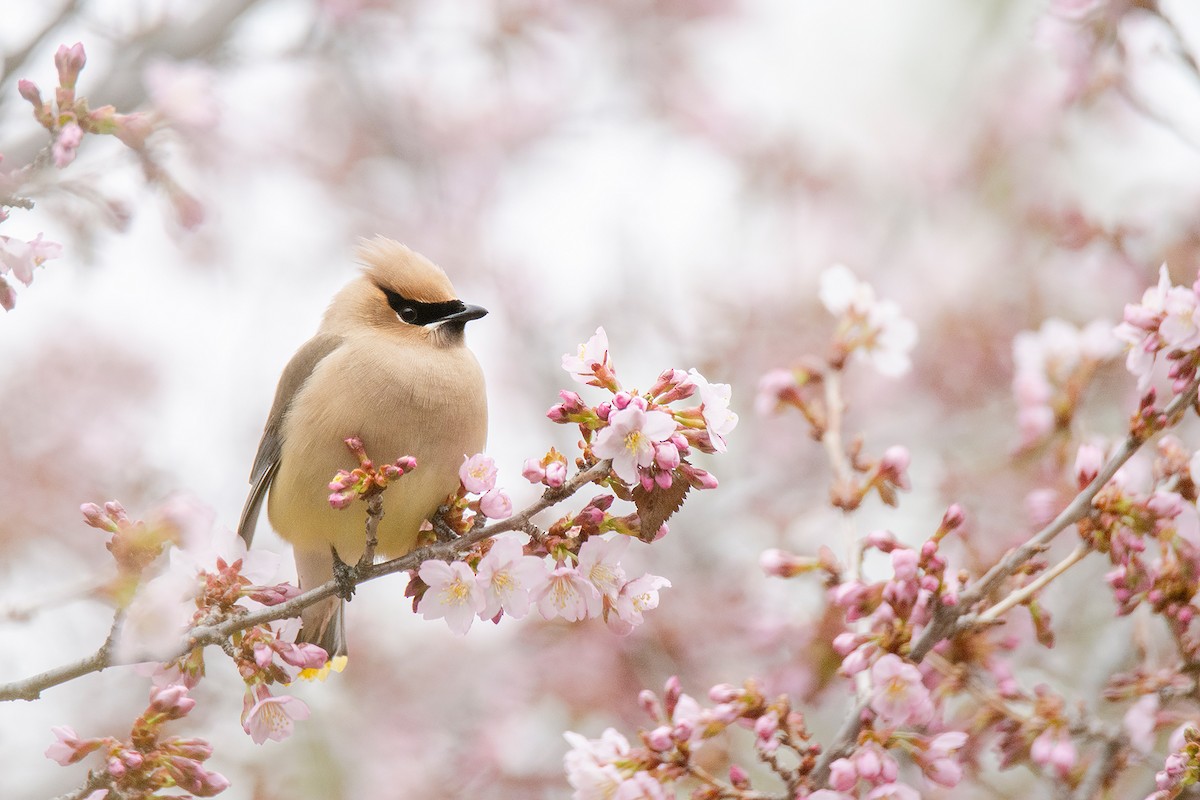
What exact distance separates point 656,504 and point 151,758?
1.04m

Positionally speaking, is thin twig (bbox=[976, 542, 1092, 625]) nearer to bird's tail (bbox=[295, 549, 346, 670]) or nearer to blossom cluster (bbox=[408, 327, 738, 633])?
blossom cluster (bbox=[408, 327, 738, 633])

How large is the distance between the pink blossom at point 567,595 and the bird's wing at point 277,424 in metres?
1.35

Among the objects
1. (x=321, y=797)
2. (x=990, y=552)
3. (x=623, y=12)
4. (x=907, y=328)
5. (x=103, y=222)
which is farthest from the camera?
(x=623, y=12)

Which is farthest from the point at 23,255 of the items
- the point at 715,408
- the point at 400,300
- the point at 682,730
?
the point at 682,730

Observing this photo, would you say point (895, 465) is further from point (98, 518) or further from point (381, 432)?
point (98, 518)

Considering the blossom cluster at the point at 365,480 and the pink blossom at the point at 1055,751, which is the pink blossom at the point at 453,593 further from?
Result: the pink blossom at the point at 1055,751

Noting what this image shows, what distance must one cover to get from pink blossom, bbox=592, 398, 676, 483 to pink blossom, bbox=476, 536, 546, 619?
0.32m

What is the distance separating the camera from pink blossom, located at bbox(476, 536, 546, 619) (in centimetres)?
236

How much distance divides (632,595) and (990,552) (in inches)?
116

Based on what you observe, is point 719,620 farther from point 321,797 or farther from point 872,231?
point 872,231

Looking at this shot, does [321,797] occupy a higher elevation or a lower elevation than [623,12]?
lower

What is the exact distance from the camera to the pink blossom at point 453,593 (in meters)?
2.43

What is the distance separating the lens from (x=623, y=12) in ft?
24.6

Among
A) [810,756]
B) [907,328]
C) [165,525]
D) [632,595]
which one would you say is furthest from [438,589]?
[907,328]
